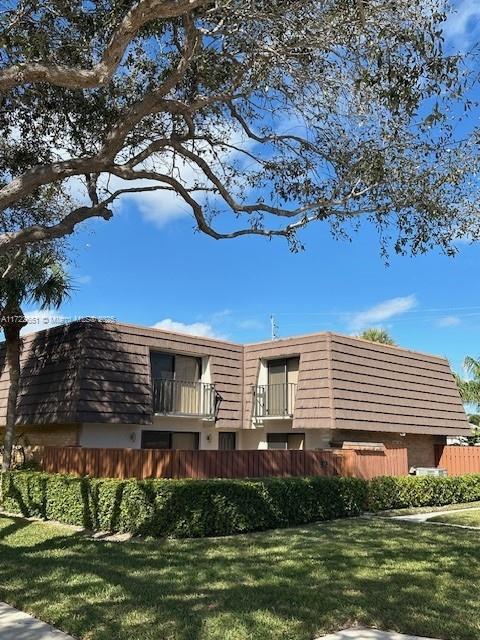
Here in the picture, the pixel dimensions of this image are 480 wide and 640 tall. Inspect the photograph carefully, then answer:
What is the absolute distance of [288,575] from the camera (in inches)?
312

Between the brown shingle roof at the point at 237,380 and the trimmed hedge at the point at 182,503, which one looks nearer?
the trimmed hedge at the point at 182,503

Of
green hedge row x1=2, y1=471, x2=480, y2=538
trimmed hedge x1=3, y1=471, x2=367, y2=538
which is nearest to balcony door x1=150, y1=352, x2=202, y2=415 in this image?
green hedge row x1=2, y1=471, x2=480, y2=538

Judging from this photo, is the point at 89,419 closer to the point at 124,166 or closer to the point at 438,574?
the point at 124,166

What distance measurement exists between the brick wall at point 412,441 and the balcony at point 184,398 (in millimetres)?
4967

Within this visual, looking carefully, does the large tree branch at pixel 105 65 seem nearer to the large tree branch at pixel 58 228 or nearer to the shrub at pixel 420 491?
the large tree branch at pixel 58 228

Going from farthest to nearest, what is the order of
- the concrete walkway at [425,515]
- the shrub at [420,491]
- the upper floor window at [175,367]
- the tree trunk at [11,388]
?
the upper floor window at [175,367] < the tree trunk at [11,388] < the shrub at [420,491] < the concrete walkway at [425,515]

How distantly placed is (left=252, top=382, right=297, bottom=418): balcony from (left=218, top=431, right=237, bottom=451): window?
181cm

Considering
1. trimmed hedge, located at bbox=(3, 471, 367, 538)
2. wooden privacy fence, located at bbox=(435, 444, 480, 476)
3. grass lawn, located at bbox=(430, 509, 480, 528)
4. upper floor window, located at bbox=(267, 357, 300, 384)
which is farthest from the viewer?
wooden privacy fence, located at bbox=(435, 444, 480, 476)

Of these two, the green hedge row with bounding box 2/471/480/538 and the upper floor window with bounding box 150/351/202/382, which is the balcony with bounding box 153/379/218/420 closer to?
the upper floor window with bounding box 150/351/202/382

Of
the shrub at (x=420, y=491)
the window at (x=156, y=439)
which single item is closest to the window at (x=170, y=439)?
the window at (x=156, y=439)

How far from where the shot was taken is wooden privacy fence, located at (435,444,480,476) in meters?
23.3

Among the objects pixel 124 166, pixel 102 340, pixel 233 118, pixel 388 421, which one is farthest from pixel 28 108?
pixel 388 421

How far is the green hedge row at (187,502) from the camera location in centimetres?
1170

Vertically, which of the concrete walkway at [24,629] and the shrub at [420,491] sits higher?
the shrub at [420,491]
